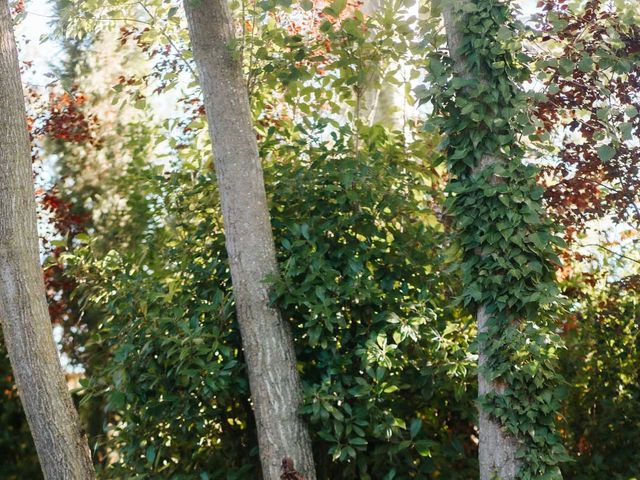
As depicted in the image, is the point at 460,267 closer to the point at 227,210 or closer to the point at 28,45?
the point at 227,210

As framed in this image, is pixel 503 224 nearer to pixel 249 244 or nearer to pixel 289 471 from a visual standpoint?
pixel 249 244

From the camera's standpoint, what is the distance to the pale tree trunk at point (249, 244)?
16.6 feet

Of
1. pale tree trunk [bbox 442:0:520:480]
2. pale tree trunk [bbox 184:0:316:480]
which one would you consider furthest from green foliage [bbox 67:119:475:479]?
pale tree trunk [bbox 442:0:520:480]

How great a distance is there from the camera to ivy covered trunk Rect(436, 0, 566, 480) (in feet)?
14.7

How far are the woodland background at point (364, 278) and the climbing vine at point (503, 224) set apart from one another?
13cm

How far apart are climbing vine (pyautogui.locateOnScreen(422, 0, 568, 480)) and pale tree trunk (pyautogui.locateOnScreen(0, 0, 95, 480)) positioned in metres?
2.50

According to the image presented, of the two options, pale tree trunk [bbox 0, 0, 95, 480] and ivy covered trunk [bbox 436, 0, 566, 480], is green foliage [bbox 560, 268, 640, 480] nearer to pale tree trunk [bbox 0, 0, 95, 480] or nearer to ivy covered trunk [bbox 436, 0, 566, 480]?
ivy covered trunk [bbox 436, 0, 566, 480]

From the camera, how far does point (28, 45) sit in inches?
340

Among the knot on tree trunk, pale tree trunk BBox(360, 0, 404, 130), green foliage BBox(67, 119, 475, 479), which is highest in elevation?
pale tree trunk BBox(360, 0, 404, 130)

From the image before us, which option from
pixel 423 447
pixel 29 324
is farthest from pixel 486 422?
pixel 29 324

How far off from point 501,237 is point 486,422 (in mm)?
990

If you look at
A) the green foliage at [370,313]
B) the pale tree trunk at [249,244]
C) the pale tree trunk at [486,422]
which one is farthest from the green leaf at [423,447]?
the pale tree trunk at [249,244]

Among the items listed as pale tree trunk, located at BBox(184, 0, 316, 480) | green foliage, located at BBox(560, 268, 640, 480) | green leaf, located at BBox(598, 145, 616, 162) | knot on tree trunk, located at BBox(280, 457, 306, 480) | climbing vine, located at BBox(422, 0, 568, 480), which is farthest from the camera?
green foliage, located at BBox(560, 268, 640, 480)

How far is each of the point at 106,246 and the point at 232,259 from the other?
9.31ft
